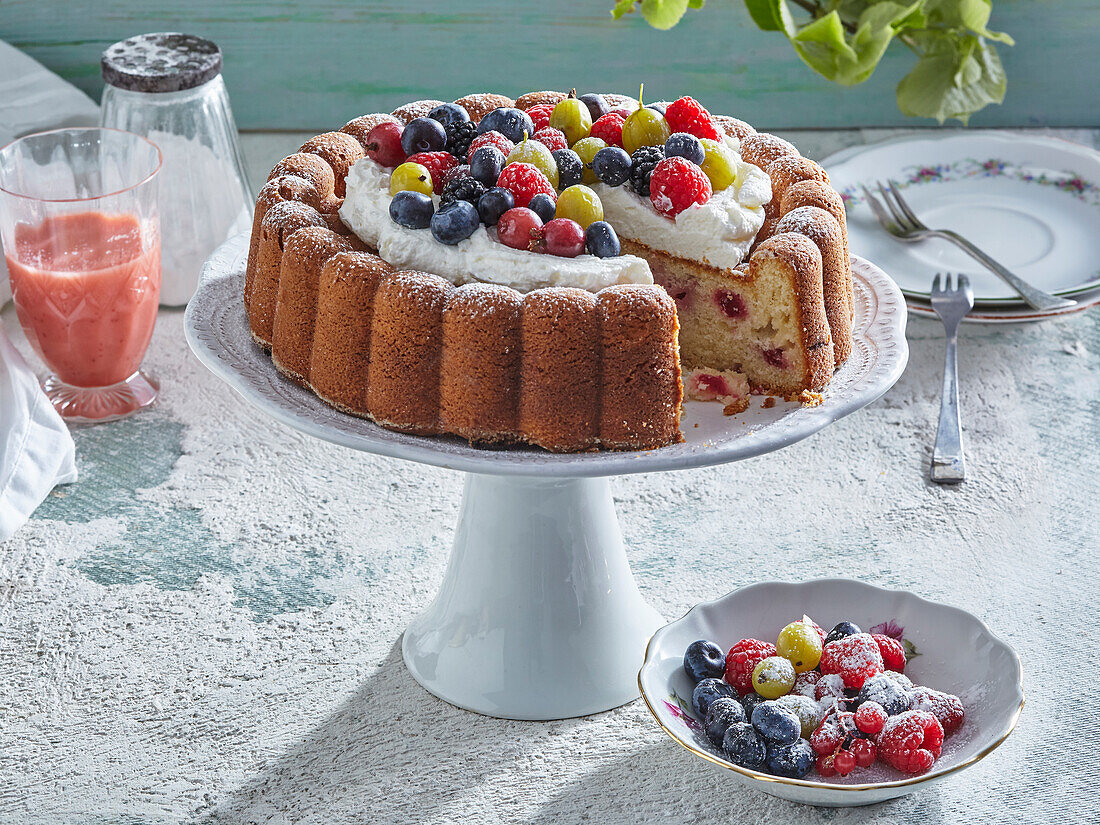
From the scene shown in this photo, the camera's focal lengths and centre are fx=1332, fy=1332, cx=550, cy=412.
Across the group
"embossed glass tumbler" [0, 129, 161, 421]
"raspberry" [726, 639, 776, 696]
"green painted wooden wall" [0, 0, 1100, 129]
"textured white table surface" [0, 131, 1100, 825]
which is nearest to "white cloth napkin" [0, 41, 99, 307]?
"green painted wooden wall" [0, 0, 1100, 129]

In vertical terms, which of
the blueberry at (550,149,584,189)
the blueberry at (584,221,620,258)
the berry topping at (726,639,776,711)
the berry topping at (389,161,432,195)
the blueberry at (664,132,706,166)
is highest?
the blueberry at (664,132,706,166)

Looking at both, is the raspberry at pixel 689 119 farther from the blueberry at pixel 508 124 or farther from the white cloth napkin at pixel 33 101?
the white cloth napkin at pixel 33 101

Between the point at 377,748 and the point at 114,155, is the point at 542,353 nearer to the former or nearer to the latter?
the point at 377,748

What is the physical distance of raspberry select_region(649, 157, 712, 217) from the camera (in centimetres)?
171

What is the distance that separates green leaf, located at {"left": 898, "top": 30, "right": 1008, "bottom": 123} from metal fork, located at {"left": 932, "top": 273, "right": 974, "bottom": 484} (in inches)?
22.5

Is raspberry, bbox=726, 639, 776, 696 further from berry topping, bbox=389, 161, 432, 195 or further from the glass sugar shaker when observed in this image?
the glass sugar shaker

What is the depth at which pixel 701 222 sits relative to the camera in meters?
1.73

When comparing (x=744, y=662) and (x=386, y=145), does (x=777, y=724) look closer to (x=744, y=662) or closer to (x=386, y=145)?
(x=744, y=662)

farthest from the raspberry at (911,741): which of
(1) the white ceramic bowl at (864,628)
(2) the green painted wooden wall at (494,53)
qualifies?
(2) the green painted wooden wall at (494,53)

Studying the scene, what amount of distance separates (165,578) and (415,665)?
1.47 ft

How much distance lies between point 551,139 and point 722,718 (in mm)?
790

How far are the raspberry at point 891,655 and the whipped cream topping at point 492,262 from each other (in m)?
0.56

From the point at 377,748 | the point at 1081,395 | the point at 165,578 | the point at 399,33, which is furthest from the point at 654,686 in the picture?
the point at 399,33

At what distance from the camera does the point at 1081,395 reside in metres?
2.50
